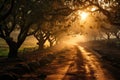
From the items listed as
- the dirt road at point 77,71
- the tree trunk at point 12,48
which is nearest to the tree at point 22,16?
the tree trunk at point 12,48

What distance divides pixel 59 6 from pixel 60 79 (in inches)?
489

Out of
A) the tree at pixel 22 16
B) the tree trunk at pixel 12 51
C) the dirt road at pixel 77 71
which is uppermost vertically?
the tree at pixel 22 16

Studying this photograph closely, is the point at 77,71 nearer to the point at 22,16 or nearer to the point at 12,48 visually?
the point at 22,16

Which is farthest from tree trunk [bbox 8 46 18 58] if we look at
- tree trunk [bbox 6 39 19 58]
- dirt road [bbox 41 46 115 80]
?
dirt road [bbox 41 46 115 80]

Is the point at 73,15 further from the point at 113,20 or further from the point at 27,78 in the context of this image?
the point at 27,78

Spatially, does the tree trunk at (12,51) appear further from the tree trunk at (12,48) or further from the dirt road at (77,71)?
the dirt road at (77,71)

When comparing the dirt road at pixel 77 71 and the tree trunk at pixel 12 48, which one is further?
the tree trunk at pixel 12 48

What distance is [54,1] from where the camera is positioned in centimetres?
2784

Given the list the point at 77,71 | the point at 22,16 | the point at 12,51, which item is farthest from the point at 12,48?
the point at 77,71

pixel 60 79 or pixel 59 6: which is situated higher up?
pixel 59 6

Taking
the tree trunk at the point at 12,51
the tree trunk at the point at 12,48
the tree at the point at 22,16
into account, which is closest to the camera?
the tree at the point at 22,16

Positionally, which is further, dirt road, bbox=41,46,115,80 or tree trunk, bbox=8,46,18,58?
tree trunk, bbox=8,46,18,58

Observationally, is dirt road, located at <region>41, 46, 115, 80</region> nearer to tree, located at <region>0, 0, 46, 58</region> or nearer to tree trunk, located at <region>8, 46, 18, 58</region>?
tree, located at <region>0, 0, 46, 58</region>

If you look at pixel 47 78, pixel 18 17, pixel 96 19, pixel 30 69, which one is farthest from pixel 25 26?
pixel 47 78
